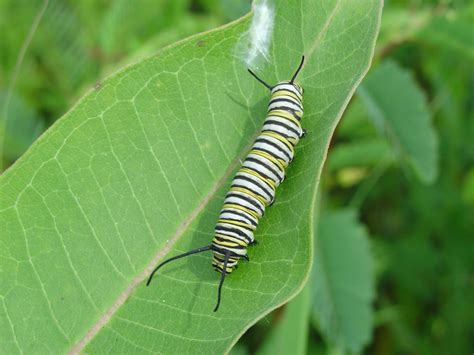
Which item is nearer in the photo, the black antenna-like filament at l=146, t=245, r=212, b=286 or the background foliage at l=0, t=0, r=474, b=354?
the black antenna-like filament at l=146, t=245, r=212, b=286

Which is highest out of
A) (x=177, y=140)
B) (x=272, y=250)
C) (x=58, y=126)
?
(x=58, y=126)

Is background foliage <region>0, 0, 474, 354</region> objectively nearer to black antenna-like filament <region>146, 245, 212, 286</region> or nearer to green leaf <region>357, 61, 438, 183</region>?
green leaf <region>357, 61, 438, 183</region>

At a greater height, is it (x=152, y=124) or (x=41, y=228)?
(x=152, y=124)

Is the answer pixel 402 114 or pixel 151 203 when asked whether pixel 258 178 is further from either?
pixel 402 114

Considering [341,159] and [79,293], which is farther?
[341,159]

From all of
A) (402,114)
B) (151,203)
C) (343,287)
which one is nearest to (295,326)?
(343,287)

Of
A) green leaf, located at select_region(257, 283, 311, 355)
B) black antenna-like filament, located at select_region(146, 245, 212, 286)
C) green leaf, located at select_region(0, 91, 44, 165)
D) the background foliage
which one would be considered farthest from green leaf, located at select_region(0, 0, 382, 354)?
green leaf, located at select_region(0, 91, 44, 165)

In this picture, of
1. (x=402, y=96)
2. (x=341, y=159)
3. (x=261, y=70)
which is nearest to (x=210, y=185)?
(x=261, y=70)

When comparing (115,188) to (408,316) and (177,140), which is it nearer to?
(177,140)
